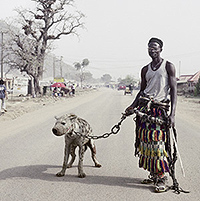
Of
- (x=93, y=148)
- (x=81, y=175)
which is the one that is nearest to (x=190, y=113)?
(x=93, y=148)

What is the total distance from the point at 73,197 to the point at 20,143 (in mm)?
4460

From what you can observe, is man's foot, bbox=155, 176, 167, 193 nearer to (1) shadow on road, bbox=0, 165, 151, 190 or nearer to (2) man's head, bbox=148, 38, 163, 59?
(1) shadow on road, bbox=0, 165, 151, 190

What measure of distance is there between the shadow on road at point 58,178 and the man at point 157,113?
45cm

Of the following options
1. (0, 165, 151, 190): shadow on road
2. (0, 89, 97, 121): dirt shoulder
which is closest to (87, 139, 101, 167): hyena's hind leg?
(0, 165, 151, 190): shadow on road

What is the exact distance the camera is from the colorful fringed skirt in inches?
180

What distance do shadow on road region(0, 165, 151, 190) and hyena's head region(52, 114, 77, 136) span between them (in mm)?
893

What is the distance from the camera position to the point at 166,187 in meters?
4.78

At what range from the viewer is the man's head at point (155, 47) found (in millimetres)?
4734

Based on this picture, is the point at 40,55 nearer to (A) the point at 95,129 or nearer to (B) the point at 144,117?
(A) the point at 95,129

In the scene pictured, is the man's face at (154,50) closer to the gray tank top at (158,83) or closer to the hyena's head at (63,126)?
the gray tank top at (158,83)

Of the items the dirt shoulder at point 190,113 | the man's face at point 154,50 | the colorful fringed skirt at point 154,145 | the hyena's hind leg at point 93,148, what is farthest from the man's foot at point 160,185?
the dirt shoulder at point 190,113

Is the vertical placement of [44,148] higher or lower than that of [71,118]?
lower

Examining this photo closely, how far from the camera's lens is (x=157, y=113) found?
465 cm

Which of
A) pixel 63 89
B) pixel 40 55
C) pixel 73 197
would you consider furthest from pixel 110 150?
pixel 63 89
